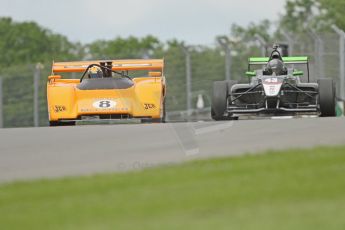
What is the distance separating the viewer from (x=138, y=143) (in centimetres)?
1134

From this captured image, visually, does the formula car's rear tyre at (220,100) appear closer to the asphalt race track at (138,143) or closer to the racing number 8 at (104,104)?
the racing number 8 at (104,104)

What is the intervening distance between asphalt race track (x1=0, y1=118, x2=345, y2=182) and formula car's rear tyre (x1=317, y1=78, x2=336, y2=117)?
2887 millimetres

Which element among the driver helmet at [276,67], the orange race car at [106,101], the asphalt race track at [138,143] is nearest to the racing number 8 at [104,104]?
the orange race car at [106,101]

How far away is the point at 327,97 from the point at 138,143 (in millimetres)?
5606

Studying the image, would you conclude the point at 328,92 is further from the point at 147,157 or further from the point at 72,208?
the point at 72,208

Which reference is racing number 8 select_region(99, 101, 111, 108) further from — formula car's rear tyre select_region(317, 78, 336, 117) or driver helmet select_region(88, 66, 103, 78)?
formula car's rear tyre select_region(317, 78, 336, 117)

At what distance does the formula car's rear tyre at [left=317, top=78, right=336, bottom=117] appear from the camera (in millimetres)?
16375

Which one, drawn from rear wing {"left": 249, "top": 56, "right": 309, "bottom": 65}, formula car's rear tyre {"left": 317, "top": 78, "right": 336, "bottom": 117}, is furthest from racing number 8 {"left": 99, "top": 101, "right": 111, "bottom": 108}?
formula car's rear tyre {"left": 317, "top": 78, "right": 336, "bottom": 117}

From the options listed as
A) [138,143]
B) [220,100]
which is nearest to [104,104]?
[220,100]

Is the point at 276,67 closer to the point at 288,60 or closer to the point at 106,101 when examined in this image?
the point at 288,60

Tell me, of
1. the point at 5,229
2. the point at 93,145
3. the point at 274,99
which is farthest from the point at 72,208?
the point at 274,99

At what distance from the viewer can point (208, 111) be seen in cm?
2653

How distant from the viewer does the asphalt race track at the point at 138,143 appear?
394 inches

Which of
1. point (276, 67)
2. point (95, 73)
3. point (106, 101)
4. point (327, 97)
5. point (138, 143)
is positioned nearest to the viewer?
point (138, 143)
